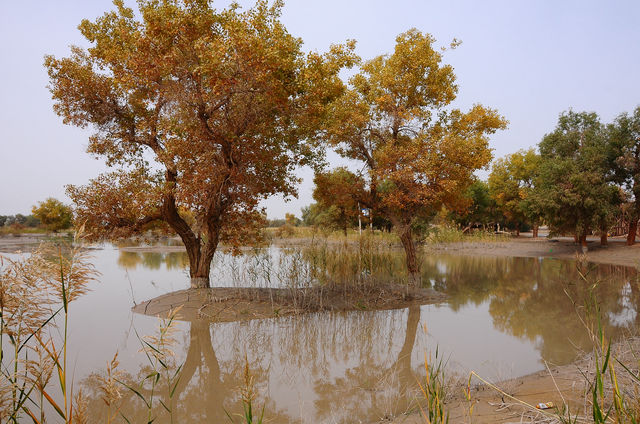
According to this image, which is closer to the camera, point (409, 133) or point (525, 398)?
point (525, 398)

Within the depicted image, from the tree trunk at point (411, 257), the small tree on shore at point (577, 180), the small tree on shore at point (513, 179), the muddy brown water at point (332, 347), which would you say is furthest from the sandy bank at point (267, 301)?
the small tree on shore at point (513, 179)

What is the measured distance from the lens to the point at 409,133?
14.3m

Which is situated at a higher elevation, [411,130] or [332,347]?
[411,130]

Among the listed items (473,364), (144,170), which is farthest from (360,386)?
(144,170)

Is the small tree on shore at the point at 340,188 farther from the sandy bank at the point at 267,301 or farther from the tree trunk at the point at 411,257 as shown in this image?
the sandy bank at the point at 267,301

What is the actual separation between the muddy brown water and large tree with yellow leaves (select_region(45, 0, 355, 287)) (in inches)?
95.5

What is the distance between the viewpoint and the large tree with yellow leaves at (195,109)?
9.68 meters

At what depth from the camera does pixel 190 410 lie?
546 centimetres

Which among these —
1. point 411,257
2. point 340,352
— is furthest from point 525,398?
point 411,257

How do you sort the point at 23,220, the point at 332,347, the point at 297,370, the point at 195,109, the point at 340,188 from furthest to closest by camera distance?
the point at 23,220
the point at 340,188
the point at 195,109
the point at 332,347
the point at 297,370

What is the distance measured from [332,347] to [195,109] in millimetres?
6600

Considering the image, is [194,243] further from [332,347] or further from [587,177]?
[587,177]

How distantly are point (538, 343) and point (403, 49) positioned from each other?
950cm

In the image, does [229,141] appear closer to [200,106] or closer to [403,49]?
[200,106]
